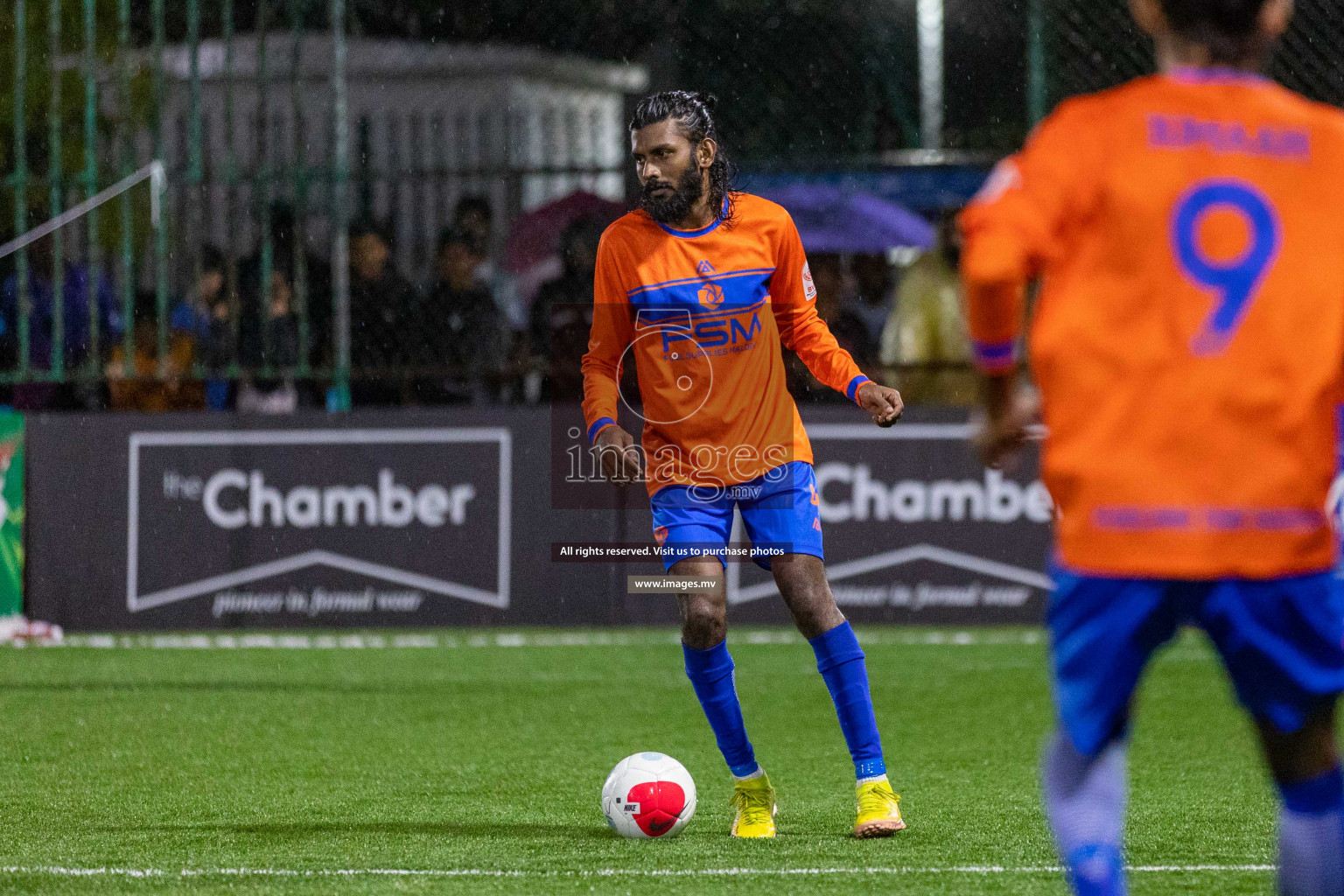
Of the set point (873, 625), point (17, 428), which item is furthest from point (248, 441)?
point (873, 625)

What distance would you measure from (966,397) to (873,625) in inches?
55.7

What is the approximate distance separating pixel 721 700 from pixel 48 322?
24.0ft

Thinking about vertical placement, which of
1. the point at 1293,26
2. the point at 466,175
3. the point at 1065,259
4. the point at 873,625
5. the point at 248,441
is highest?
the point at 1293,26

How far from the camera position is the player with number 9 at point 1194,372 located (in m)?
2.66

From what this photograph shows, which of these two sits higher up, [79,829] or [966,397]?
[966,397]

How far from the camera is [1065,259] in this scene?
9.03ft

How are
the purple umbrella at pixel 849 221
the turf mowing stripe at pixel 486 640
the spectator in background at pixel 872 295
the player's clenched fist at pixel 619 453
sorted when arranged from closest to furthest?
the player's clenched fist at pixel 619 453, the turf mowing stripe at pixel 486 640, the spectator in background at pixel 872 295, the purple umbrella at pixel 849 221

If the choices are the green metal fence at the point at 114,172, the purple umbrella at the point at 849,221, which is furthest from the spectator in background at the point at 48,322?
the purple umbrella at the point at 849,221

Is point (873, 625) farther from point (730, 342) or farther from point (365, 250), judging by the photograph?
point (730, 342)

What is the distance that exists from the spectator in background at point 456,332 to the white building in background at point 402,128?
6.8 inches

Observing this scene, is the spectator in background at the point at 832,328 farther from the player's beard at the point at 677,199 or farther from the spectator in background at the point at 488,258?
the player's beard at the point at 677,199

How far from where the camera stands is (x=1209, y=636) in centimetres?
277

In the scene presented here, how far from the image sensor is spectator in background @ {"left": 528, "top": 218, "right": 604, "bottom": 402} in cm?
1058

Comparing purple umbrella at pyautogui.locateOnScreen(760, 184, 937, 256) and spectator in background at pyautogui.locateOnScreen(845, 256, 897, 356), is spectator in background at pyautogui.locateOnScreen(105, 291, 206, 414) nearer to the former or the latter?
purple umbrella at pyautogui.locateOnScreen(760, 184, 937, 256)
